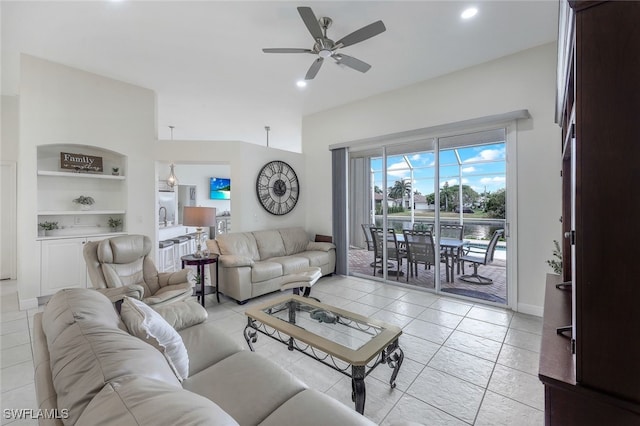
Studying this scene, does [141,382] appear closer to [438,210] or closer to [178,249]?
[438,210]

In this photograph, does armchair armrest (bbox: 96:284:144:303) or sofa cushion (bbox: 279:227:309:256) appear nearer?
armchair armrest (bbox: 96:284:144:303)

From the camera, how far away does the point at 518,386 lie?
6.69 feet

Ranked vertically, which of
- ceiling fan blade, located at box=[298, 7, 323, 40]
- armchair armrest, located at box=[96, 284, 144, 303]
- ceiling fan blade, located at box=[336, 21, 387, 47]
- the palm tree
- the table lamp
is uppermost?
ceiling fan blade, located at box=[298, 7, 323, 40]

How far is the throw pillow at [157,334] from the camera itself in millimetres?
1336

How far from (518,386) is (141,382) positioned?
2.54 metres

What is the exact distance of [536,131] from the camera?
10.8 feet

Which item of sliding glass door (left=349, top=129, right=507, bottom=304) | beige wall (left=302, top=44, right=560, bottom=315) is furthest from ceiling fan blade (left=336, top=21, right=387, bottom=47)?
sliding glass door (left=349, top=129, right=507, bottom=304)

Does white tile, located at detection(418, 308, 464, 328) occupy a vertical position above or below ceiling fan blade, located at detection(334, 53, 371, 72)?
below

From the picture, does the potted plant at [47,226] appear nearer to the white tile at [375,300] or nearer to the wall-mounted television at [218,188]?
the white tile at [375,300]

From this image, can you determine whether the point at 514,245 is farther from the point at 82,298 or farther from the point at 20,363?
the point at 20,363

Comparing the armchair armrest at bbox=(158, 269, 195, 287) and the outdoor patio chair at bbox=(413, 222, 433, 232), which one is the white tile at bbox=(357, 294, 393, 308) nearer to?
the outdoor patio chair at bbox=(413, 222, 433, 232)

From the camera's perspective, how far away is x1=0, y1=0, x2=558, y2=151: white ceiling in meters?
2.63

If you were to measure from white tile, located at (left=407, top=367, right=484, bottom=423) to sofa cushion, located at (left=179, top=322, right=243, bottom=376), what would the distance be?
1.39 meters

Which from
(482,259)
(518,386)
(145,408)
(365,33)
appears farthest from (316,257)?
(145,408)
